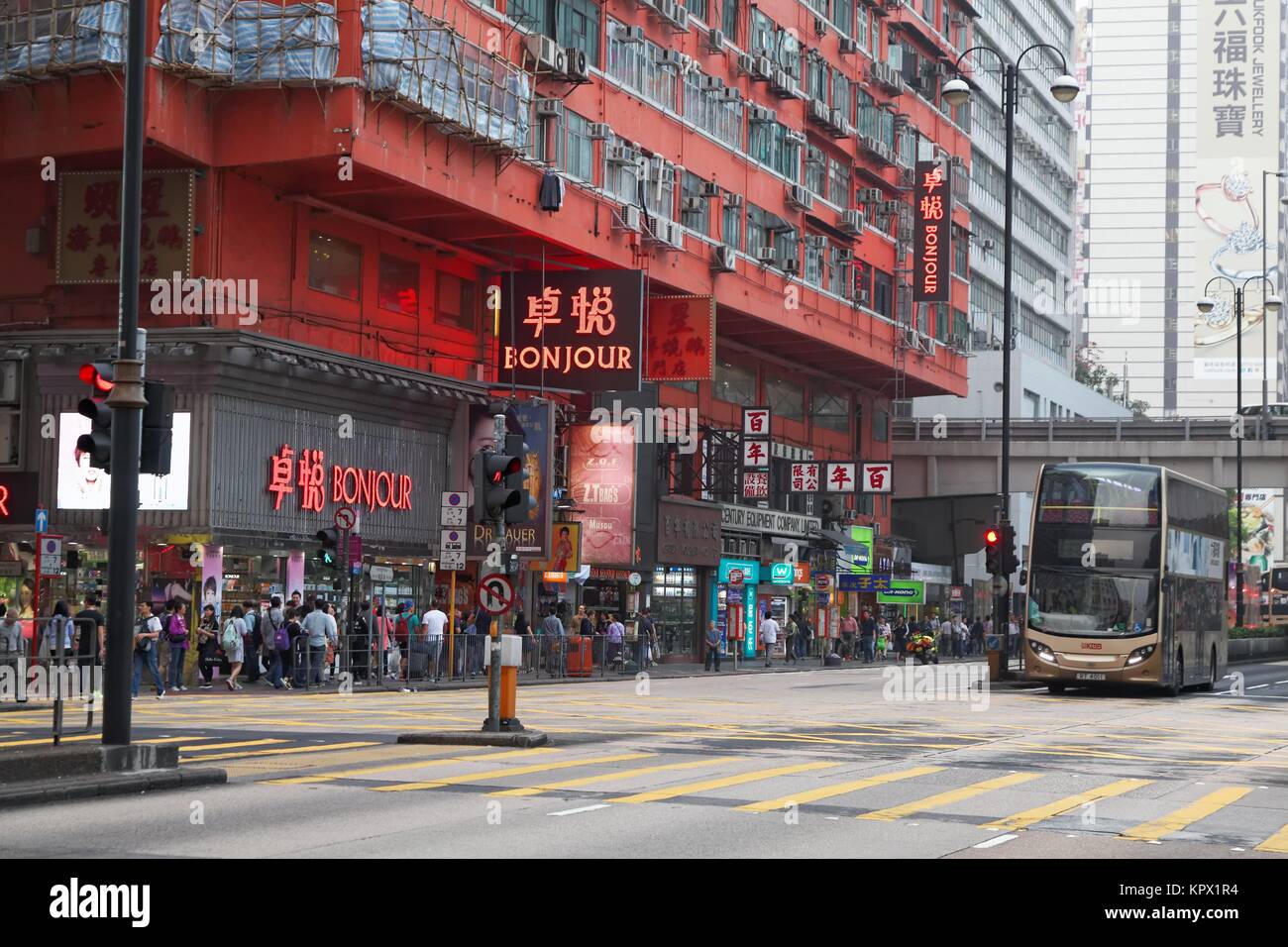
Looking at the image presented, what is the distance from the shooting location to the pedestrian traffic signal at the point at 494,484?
1939 cm

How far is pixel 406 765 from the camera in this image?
17.2m

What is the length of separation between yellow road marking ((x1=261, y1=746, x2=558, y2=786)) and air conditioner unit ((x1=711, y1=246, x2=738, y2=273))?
32693 mm

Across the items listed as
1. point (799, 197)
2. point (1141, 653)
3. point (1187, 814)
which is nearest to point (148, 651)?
point (1141, 653)

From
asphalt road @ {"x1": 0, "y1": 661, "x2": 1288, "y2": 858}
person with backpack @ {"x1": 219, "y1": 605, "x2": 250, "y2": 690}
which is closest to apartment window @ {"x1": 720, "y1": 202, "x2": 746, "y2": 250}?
person with backpack @ {"x1": 219, "y1": 605, "x2": 250, "y2": 690}

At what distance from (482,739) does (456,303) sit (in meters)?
25.4

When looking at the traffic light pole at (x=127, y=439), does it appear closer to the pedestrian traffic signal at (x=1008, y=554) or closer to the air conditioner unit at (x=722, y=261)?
the pedestrian traffic signal at (x=1008, y=554)

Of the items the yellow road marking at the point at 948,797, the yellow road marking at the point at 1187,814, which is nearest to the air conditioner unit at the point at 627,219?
the yellow road marking at the point at 948,797

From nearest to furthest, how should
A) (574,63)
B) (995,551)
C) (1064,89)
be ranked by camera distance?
(995,551) < (1064,89) < (574,63)

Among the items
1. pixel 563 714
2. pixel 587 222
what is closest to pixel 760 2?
pixel 587 222

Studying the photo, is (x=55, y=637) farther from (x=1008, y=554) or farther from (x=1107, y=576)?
(x=1008, y=554)

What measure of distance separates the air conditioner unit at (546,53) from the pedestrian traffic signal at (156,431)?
27.5 meters

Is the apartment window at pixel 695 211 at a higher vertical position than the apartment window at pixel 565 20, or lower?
lower
